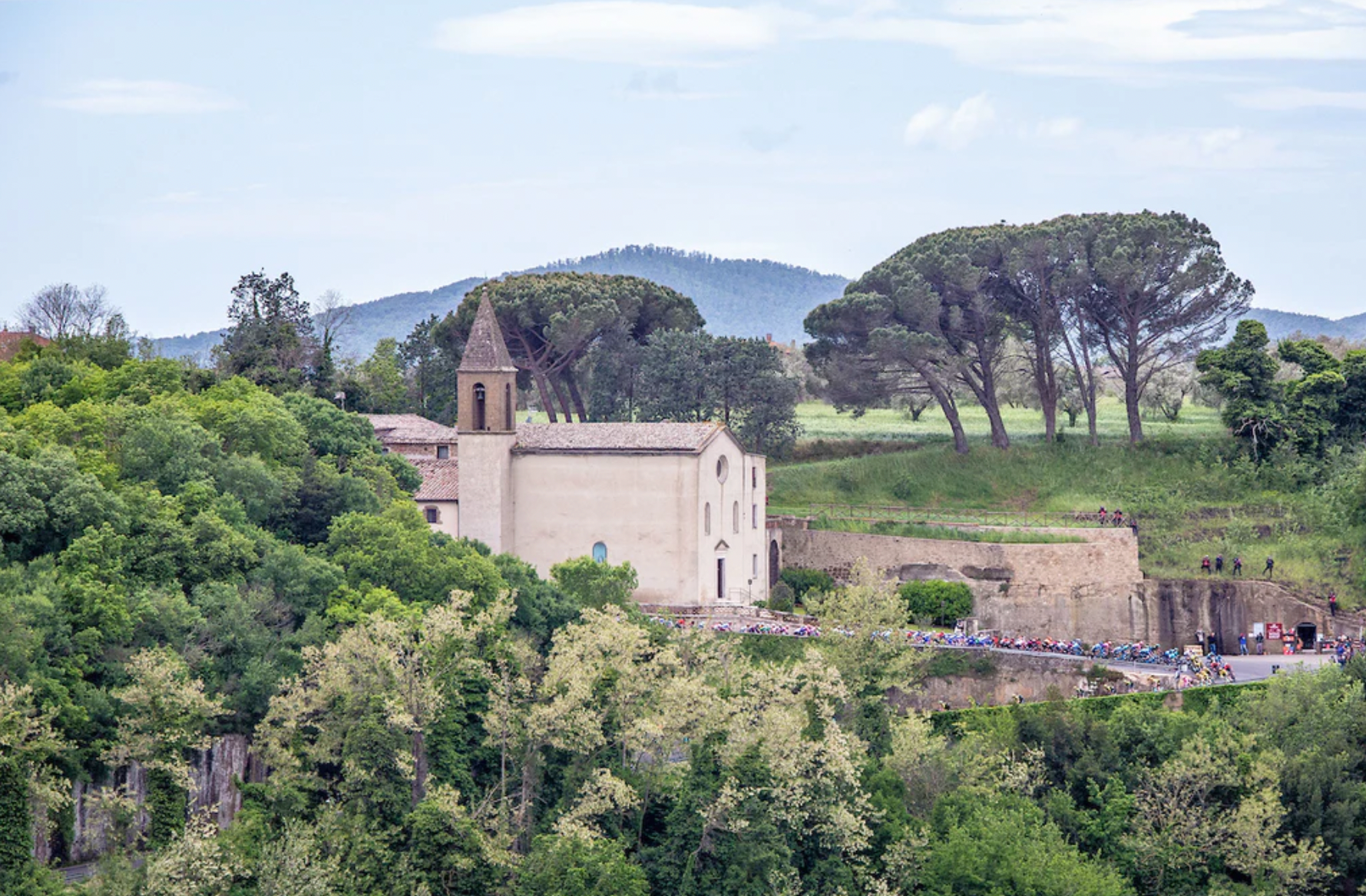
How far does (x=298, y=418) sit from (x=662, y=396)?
17182 millimetres

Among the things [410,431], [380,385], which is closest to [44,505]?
[410,431]

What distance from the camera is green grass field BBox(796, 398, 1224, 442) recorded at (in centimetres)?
8119

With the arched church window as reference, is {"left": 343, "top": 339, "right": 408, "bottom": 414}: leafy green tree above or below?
above

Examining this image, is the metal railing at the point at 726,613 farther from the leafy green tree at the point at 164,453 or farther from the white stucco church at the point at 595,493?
the leafy green tree at the point at 164,453

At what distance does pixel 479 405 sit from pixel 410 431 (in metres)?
9.23

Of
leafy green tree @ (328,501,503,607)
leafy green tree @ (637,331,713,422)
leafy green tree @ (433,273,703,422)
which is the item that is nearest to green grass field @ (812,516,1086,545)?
leafy green tree @ (637,331,713,422)

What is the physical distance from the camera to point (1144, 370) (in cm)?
9619

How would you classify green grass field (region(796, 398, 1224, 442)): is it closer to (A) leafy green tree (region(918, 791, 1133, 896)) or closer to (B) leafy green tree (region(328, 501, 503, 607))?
(B) leafy green tree (region(328, 501, 503, 607))

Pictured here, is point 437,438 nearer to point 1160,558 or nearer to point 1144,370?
point 1160,558

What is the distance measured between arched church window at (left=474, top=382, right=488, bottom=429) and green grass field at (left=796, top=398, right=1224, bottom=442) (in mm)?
23360

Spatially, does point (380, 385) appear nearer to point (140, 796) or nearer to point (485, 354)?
point (485, 354)

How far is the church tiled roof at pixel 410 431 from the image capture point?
2790 inches

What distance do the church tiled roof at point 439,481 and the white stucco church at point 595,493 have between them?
0.23 ft

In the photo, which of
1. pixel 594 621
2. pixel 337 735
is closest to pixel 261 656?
pixel 337 735
